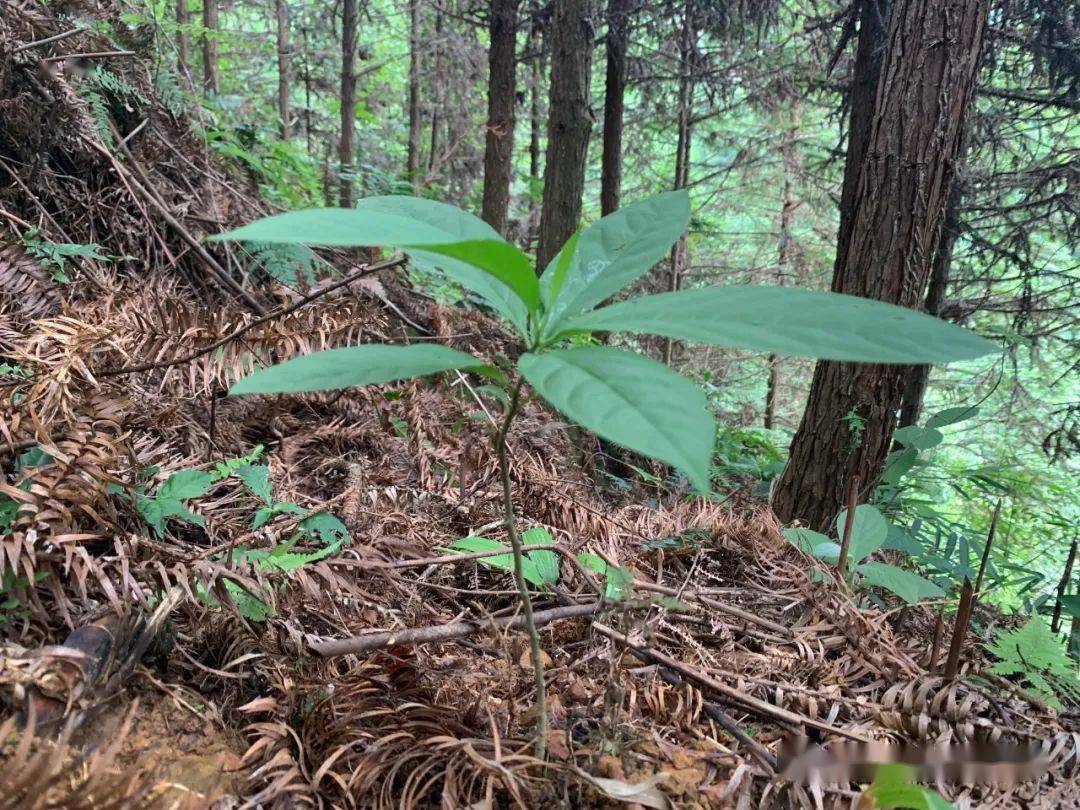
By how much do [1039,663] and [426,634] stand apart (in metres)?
1.22

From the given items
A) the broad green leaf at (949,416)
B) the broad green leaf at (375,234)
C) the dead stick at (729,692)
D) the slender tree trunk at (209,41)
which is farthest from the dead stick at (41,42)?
the slender tree trunk at (209,41)

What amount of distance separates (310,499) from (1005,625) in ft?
6.39

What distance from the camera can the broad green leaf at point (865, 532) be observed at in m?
1.56

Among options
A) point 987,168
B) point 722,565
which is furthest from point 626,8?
point 722,565

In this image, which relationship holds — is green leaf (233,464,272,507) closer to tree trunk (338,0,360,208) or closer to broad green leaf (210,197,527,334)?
broad green leaf (210,197,527,334)

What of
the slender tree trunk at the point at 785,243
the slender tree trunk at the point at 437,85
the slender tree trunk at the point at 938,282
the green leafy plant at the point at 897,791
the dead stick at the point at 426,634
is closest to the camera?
the green leafy plant at the point at 897,791

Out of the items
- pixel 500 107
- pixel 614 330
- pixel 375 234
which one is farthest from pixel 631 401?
pixel 500 107

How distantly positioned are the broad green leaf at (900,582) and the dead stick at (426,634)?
0.72 meters

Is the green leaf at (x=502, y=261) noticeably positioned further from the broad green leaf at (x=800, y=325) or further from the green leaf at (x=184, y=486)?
the green leaf at (x=184, y=486)

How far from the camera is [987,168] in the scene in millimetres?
6336

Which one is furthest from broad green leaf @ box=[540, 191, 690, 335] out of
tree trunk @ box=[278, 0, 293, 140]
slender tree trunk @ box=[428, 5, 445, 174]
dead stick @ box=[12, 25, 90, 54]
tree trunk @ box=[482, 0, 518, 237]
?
tree trunk @ box=[278, 0, 293, 140]

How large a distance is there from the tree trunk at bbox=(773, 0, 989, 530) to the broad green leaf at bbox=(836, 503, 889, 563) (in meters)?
1.48

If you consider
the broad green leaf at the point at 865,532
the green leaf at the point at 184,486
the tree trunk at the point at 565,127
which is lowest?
the broad green leaf at the point at 865,532

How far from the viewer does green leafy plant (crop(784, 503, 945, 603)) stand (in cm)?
137
